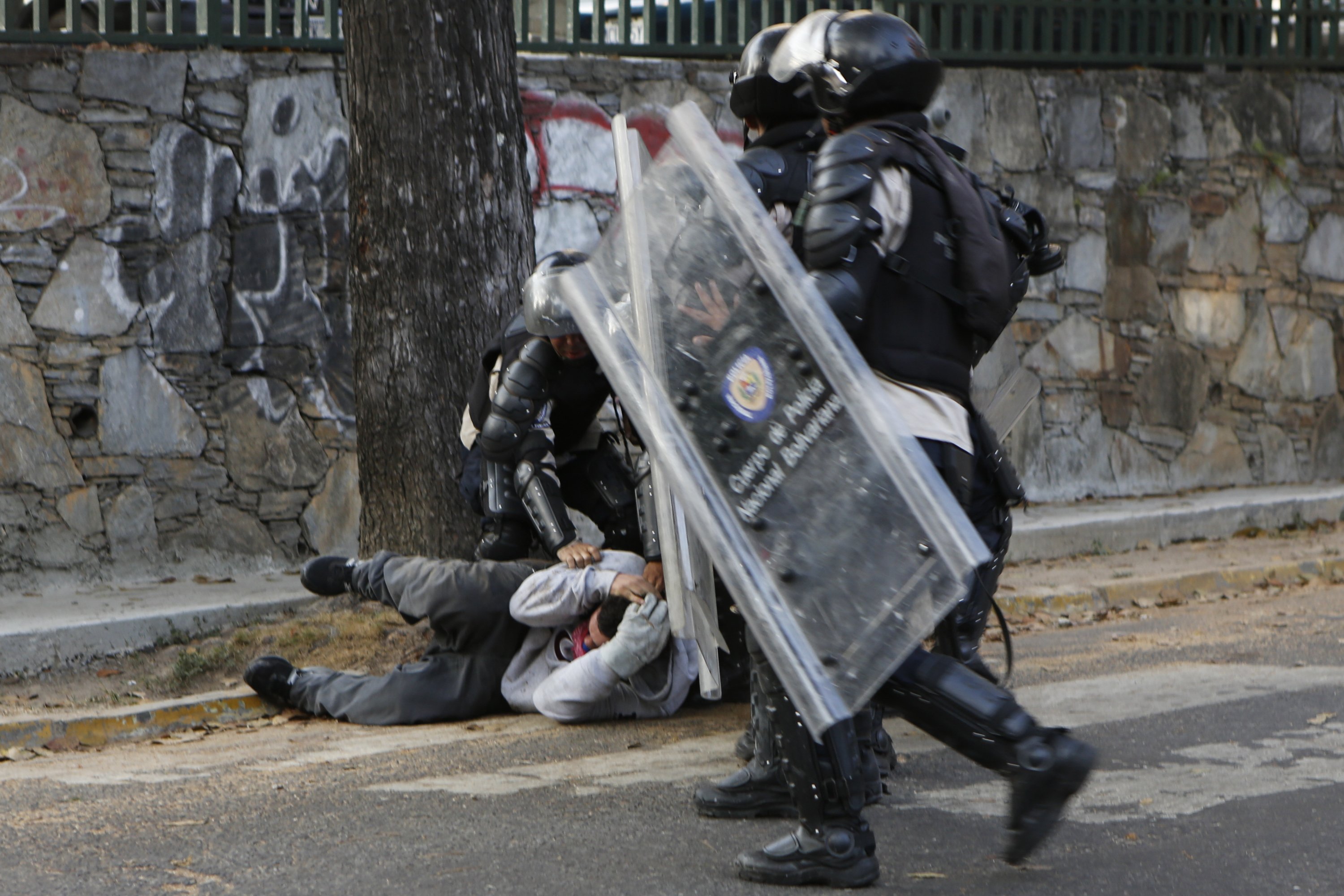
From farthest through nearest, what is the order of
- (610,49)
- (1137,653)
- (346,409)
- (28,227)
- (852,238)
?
(610,49) < (346,409) < (28,227) < (1137,653) < (852,238)

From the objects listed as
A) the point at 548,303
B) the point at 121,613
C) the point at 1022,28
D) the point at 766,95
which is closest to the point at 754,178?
the point at 766,95

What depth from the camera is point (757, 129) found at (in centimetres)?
422

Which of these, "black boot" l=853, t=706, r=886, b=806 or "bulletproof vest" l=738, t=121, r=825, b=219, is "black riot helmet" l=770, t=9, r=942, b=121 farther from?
"black boot" l=853, t=706, r=886, b=806

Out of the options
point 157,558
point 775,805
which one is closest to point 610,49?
point 157,558

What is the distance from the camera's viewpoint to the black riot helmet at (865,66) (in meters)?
3.15

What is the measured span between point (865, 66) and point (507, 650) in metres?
2.58

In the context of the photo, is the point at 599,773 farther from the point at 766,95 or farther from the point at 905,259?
the point at 766,95

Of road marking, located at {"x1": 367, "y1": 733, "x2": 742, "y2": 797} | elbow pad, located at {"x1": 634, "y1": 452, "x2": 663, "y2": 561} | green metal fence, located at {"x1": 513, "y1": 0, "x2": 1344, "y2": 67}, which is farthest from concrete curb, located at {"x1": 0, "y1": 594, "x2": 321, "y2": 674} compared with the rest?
green metal fence, located at {"x1": 513, "y1": 0, "x2": 1344, "y2": 67}

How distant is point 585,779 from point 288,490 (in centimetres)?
432

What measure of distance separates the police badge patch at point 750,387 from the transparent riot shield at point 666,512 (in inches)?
5.5

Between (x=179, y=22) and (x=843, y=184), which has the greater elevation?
(x=179, y=22)

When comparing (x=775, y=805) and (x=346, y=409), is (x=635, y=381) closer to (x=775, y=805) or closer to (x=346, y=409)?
(x=775, y=805)

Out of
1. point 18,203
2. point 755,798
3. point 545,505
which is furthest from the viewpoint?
point 18,203

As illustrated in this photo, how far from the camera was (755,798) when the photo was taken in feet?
11.6
